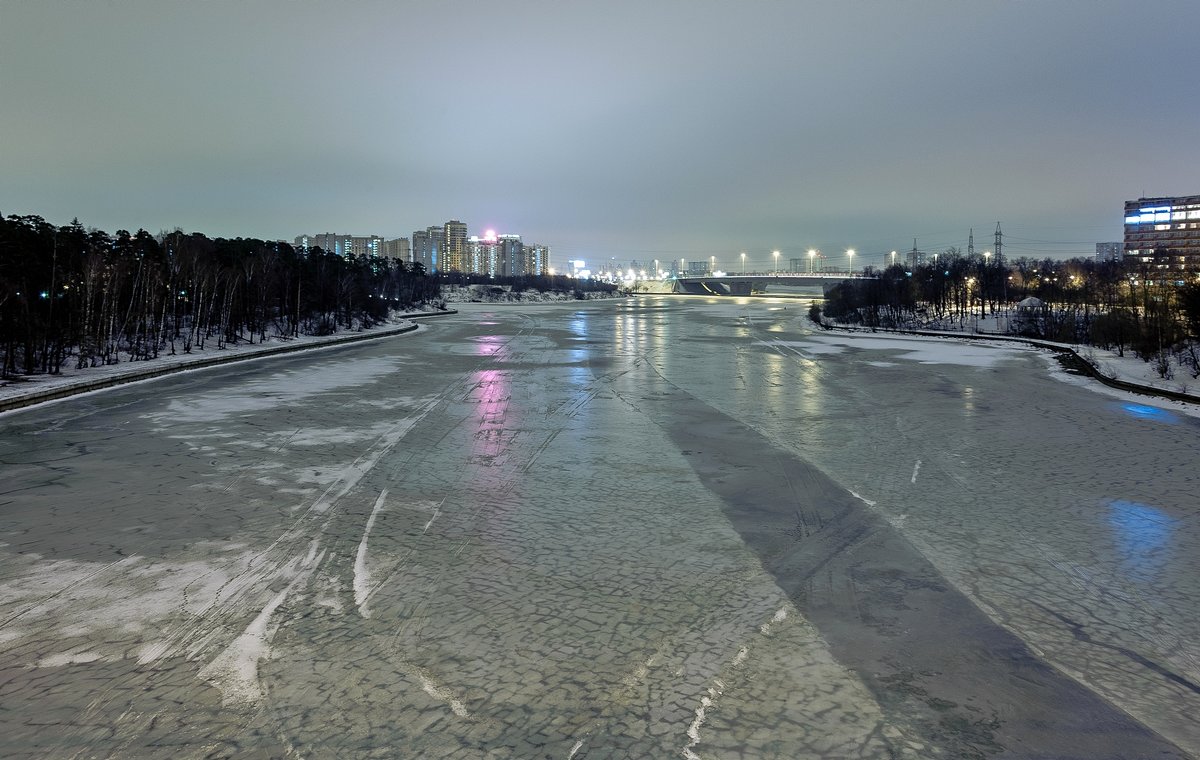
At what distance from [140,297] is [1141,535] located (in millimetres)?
32933

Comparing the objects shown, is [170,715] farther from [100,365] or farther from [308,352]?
[308,352]

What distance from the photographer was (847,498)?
796 centimetres

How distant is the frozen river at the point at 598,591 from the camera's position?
370 cm

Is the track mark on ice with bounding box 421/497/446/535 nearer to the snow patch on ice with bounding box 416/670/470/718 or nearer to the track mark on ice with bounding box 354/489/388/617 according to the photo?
the track mark on ice with bounding box 354/489/388/617

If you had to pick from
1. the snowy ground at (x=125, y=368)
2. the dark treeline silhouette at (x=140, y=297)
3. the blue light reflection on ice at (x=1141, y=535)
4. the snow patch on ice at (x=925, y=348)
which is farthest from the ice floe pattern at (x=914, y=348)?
the dark treeline silhouette at (x=140, y=297)

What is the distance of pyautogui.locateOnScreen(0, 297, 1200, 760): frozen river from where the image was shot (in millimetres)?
3699

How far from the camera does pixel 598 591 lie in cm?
538

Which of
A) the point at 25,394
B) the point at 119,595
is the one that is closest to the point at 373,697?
the point at 119,595

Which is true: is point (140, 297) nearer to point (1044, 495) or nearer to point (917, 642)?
point (1044, 495)

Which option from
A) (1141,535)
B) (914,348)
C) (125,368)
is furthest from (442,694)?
(914,348)

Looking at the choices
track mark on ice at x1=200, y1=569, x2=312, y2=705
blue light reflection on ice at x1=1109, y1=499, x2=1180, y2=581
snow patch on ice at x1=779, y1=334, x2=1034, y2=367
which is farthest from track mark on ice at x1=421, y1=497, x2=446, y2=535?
snow patch on ice at x1=779, y1=334, x2=1034, y2=367

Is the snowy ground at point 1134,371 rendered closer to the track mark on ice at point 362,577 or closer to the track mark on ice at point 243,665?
the track mark on ice at point 362,577

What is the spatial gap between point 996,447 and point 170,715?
1048 cm

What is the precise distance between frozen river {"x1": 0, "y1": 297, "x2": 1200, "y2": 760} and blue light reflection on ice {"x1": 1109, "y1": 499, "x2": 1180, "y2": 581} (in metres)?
0.04
